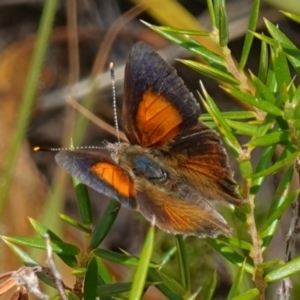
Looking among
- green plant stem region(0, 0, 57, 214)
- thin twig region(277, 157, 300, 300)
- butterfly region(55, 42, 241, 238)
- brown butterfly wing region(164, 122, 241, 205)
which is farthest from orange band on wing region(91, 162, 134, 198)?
green plant stem region(0, 0, 57, 214)

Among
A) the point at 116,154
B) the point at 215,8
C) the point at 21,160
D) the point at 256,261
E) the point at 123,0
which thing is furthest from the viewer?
the point at 123,0

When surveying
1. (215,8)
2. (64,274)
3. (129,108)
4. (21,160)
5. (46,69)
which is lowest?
(64,274)

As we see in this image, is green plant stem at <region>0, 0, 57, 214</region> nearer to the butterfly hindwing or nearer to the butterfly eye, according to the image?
the butterfly eye

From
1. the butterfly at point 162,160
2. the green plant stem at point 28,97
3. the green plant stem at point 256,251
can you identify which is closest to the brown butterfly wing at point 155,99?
the butterfly at point 162,160

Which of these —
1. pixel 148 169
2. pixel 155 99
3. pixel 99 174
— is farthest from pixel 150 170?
pixel 99 174

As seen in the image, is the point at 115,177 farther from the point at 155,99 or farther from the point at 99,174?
the point at 155,99

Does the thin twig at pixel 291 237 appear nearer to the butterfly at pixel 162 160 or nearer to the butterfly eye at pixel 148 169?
the butterfly at pixel 162 160

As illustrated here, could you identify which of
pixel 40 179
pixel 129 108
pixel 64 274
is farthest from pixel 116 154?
pixel 40 179

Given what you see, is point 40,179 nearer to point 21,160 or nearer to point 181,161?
point 21,160
